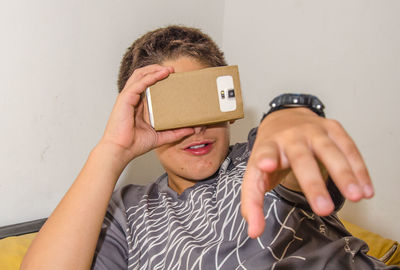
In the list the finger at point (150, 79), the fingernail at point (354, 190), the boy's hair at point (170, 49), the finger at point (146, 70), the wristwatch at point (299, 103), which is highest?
the boy's hair at point (170, 49)

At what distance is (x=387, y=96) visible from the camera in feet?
3.06

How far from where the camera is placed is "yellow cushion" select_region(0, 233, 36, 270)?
0.74m

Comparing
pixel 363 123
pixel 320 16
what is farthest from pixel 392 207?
pixel 320 16

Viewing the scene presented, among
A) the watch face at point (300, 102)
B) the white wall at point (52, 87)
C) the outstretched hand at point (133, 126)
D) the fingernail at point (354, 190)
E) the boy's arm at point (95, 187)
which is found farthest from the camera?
the white wall at point (52, 87)

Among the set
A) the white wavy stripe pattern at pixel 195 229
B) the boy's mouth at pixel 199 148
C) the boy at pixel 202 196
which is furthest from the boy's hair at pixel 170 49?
the white wavy stripe pattern at pixel 195 229

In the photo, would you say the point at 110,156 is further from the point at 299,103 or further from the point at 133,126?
the point at 299,103

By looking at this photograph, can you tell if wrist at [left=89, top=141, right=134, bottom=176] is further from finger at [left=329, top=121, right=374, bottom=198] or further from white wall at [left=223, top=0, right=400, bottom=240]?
white wall at [left=223, top=0, right=400, bottom=240]

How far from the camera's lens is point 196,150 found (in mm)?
785

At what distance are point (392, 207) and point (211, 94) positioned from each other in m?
0.69

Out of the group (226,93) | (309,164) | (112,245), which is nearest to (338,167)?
(309,164)

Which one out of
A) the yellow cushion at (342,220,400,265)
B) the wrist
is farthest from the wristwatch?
the yellow cushion at (342,220,400,265)

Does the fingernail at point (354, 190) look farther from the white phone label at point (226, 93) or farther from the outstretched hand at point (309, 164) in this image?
the white phone label at point (226, 93)

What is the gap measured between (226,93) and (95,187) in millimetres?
344

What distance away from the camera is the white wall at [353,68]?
3.06 feet
